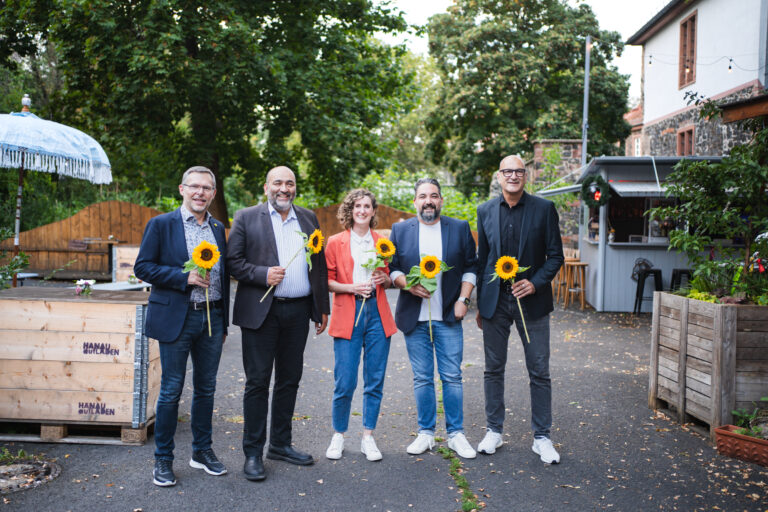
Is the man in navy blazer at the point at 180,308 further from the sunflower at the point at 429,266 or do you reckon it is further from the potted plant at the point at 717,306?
the potted plant at the point at 717,306

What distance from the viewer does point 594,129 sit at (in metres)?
30.7

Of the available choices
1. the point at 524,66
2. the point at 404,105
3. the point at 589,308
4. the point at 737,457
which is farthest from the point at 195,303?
the point at 524,66

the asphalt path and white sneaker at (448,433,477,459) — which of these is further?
white sneaker at (448,433,477,459)

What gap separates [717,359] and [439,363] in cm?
221

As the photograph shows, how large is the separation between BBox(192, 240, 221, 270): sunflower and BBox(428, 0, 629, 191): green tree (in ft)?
90.5

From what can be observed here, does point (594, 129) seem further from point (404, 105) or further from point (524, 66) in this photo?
point (404, 105)

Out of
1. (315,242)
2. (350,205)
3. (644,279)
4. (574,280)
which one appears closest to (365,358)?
(315,242)

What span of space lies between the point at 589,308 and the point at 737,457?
335 inches

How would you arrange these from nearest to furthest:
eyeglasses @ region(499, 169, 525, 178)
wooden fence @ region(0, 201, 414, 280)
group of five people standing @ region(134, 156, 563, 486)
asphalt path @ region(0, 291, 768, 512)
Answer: asphalt path @ region(0, 291, 768, 512)
group of five people standing @ region(134, 156, 563, 486)
eyeglasses @ region(499, 169, 525, 178)
wooden fence @ region(0, 201, 414, 280)

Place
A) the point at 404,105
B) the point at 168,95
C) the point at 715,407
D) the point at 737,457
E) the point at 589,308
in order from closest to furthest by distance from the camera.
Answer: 1. the point at 737,457
2. the point at 715,407
3. the point at 589,308
4. the point at 168,95
5. the point at 404,105

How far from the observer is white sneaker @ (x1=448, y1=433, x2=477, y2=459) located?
4699 mm

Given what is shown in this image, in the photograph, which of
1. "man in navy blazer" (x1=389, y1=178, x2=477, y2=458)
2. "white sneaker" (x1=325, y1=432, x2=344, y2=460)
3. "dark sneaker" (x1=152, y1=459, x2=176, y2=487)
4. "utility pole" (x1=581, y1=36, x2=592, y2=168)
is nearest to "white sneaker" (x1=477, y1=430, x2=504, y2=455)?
"man in navy blazer" (x1=389, y1=178, x2=477, y2=458)

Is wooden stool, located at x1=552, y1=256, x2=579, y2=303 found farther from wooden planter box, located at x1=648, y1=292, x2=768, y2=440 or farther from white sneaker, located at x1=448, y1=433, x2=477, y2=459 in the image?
white sneaker, located at x1=448, y1=433, x2=477, y2=459

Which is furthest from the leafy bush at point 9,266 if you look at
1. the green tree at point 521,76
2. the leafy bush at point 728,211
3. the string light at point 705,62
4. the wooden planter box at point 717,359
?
the green tree at point 521,76
